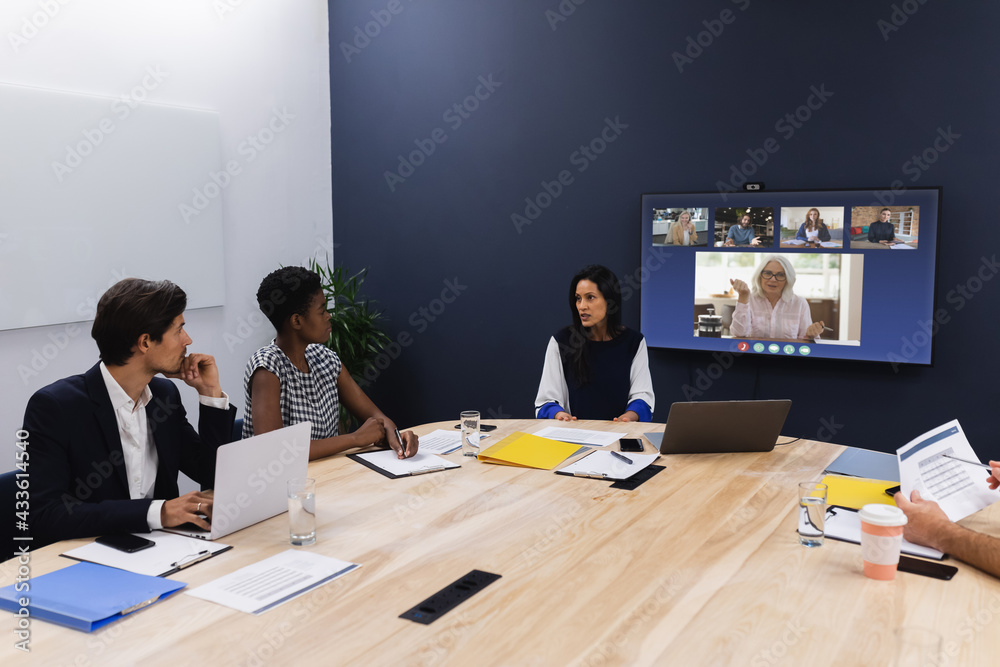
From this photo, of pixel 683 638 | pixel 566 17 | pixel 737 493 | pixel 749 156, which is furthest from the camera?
pixel 566 17

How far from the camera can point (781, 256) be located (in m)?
3.96

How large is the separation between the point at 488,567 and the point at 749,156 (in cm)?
296

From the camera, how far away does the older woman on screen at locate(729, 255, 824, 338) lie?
3.95m

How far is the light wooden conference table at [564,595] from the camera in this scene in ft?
4.61

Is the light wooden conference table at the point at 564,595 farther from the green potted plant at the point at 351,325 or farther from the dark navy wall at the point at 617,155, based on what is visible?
the green potted plant at the point at 351,325

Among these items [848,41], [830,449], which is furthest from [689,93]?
[830,449]

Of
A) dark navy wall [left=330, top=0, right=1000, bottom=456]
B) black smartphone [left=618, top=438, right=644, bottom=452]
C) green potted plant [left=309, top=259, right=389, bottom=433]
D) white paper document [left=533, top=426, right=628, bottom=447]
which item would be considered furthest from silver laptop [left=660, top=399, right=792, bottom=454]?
green potted plant [left=309, top=259, right=389, bottom=433]

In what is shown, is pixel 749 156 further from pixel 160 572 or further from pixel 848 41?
pixel 160 572

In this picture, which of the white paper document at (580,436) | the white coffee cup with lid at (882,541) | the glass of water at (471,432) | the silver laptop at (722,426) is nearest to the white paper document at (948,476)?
the white coffee cup with lid at (882,541)

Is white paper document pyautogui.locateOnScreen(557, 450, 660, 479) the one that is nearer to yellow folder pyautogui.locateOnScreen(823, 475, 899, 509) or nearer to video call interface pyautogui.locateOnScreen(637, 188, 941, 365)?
yellow folder pyautogui.locateOnScreen(823, 475, 899, 509)

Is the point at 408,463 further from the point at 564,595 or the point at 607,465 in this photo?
the point at 564,595

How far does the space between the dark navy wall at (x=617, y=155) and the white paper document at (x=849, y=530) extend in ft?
6.60

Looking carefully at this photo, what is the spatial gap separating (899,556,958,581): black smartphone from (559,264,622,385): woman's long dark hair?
1912mm

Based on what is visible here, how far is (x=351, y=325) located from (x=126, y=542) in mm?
3107
